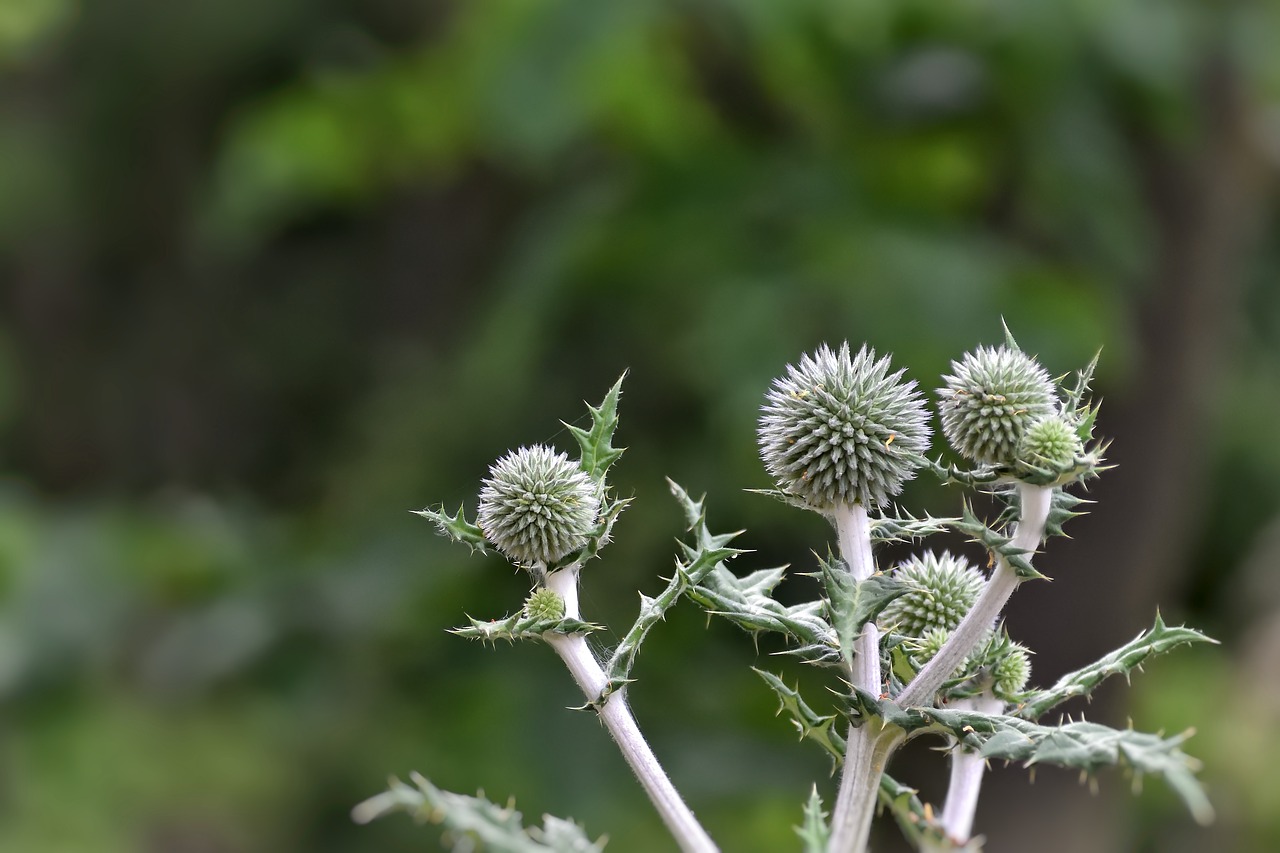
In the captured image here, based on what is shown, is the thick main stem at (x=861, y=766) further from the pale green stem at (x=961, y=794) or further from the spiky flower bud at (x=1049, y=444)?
the spiky flower bud at (x=1049, y=444)

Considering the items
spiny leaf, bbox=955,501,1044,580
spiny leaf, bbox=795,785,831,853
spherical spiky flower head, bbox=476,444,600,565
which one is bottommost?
spiny leaf, bbox=795,785,831,853

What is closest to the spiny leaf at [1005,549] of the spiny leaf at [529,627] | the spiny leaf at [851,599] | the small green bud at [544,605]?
the spiny leaf at [851,599]

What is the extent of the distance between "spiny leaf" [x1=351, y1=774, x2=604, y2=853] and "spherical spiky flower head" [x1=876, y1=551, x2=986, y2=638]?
757mm

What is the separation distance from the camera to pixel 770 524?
6.58 meters

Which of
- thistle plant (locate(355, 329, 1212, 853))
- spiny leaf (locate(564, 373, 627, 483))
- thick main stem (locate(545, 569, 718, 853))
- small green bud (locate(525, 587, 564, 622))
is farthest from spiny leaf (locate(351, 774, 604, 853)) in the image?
spiny leaf (locate(564, 373, 627, 483))

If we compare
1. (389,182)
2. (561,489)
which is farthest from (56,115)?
(561,489)

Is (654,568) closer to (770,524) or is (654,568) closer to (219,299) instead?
(770,524)

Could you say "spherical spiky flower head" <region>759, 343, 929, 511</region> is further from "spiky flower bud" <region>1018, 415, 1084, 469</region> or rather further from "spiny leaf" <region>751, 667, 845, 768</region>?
"spiny leaf" <region>751, 667, 845, 768</region>

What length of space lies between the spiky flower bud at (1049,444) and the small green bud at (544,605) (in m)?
0.77

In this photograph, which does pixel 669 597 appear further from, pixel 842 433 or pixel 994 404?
pixel 994 404

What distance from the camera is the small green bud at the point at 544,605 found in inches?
80.4

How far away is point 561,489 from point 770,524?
4.42m

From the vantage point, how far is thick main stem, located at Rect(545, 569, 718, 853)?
1777mm

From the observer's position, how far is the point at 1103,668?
1.97 meters
